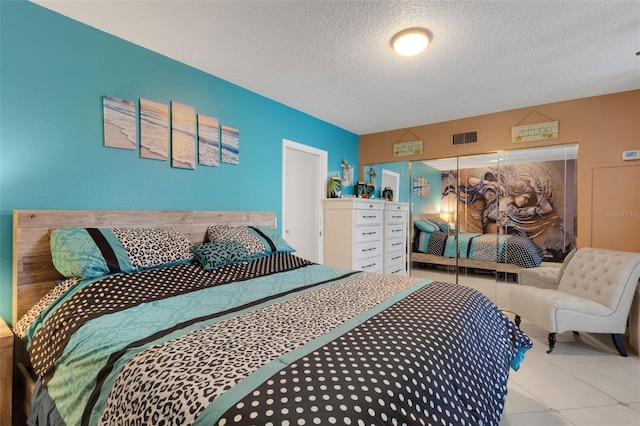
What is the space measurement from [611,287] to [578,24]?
204 cm

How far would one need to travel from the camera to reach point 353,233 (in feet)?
12.1

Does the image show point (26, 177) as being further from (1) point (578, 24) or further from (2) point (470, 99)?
(2) point (470, 99)

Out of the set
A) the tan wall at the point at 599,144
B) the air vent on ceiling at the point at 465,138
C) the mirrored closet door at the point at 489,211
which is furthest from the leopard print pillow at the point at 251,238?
the tan wall at the point at 599,144

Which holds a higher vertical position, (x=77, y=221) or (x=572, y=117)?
(x=572, y=117)

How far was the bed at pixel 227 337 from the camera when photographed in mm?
771

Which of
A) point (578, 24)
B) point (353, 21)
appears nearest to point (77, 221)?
point (353, 21)

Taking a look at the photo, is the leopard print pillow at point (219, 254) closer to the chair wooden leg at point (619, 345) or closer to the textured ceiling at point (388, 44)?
the textured ceiling at point (388, 44)

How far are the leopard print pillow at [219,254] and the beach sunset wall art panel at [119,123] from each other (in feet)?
2.98

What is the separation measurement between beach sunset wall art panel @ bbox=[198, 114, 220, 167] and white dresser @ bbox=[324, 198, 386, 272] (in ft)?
5.48

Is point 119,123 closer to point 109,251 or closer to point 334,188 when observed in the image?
point 109,251

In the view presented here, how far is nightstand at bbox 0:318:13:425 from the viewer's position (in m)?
1.48

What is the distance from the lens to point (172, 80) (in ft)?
7.86

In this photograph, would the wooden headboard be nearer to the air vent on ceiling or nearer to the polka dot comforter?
the polka dot comforter

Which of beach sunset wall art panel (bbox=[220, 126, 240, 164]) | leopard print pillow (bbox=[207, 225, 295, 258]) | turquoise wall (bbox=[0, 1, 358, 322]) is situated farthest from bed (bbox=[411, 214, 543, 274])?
turquoise wall (bbox=[0, 1, 358, 322])
